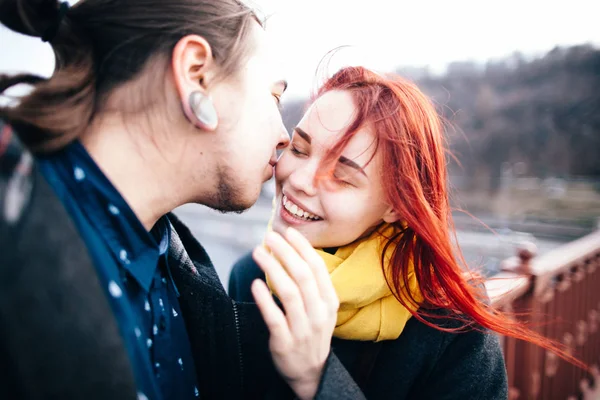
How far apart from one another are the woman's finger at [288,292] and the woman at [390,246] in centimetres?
44

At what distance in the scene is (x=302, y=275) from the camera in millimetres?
1051

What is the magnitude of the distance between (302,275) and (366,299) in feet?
1.83

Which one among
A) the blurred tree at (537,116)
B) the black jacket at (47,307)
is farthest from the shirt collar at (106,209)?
the blurred tree at (537,116)

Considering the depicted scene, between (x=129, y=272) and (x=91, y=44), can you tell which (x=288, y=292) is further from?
(x=91, y=44)

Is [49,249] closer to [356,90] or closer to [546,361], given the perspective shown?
[356,90]

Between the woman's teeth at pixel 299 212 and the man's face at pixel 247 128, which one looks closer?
the man's face at pixel 247 128

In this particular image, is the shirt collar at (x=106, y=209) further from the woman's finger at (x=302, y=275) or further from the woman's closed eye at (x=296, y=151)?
the woman's closed eye at (x=296, y=151)

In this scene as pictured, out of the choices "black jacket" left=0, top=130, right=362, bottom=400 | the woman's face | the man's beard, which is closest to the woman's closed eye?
the woman's face

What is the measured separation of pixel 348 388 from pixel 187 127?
0.98 m

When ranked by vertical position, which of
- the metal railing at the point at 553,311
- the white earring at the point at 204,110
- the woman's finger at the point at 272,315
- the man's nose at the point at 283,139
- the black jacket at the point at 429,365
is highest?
the white earring at the point at 204,110

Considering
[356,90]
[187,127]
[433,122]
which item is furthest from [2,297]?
[433,122]

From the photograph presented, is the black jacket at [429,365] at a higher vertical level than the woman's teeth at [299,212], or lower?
lower

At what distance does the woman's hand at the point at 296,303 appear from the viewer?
41.2 inches

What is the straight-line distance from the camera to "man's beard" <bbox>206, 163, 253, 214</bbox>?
1.37 metres
